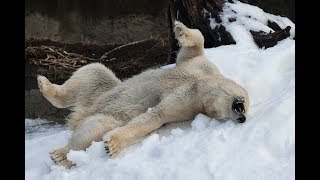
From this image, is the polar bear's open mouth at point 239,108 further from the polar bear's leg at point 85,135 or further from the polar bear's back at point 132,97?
the polar bear's leg at point 85,135

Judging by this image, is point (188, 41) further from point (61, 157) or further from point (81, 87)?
point (61, 157)

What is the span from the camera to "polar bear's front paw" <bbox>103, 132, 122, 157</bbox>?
131 inches

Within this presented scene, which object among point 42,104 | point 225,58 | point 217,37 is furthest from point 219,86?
point 42,104

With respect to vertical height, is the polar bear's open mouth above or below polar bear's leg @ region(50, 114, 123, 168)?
above

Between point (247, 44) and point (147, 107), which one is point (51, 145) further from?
point (247, 44)

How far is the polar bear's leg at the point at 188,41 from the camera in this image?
3891mm

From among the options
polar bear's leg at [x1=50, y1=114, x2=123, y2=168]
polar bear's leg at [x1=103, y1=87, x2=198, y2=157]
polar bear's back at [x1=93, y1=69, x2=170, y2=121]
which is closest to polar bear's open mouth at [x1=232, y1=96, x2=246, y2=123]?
polar bear's leg at [x1=103, y1=87, x2=198, y2=157]

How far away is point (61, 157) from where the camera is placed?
3611mm

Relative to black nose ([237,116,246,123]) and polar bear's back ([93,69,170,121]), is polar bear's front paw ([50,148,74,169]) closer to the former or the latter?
polar bear's back ([93,69,170,121])

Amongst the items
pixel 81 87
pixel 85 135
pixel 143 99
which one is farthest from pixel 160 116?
pixel 81 87

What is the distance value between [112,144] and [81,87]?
1.01 metres

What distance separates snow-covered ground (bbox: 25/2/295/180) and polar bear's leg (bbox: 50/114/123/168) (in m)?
0.07

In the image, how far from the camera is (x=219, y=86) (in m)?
3.57
